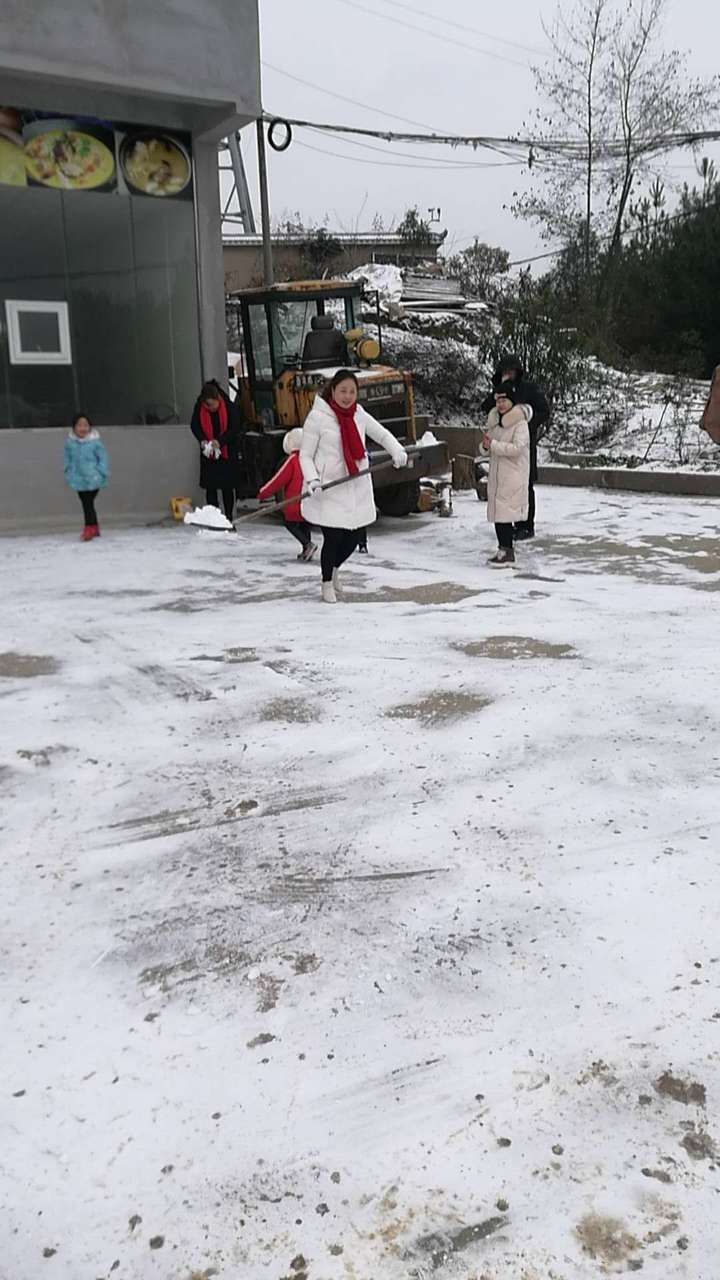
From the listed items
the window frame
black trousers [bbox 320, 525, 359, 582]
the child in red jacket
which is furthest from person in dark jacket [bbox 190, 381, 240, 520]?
black trousers [bbox 320, 525, 359, 582]

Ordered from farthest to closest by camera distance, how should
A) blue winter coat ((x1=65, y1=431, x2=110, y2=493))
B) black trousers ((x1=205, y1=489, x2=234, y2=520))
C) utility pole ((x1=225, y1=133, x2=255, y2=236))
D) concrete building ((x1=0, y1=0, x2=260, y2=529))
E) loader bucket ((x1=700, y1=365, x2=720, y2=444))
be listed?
utility pole ((x1=225, y1=133, x2=255, y2=236))
black trousers ((x1=205, y1=489, x2=234, y2=520))
concrete building ((x1=0, y1=0, x2=260, y2=529))
blue winter coat ((x1=65, y1=431, x2=110, y2=493))
loader bucket ((x1=700, y1=365, x2=720, y2=444))

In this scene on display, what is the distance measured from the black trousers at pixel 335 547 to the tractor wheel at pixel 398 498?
4169mm

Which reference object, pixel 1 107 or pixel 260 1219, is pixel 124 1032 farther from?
pixel 1 107

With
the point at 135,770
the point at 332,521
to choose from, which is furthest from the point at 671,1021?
the point at 332,521

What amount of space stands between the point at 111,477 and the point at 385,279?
10.8 m

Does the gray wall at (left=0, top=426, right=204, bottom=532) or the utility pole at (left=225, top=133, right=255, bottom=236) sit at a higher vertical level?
the utility pole at (left=225, top=133, right=255, bottom=236)

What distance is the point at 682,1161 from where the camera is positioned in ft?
6.49

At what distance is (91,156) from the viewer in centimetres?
1116

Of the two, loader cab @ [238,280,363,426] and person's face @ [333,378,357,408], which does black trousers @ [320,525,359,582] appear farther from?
loader cab @ [238,280,363,426]

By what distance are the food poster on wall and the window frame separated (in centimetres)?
124

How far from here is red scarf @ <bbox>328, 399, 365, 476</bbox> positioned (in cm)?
700

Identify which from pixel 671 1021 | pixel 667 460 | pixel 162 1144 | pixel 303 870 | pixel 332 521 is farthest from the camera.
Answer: pixel 667 460

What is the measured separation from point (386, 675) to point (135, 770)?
1.58m

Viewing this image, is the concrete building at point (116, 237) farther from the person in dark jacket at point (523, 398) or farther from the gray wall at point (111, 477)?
the person in dark jacket at point (523, 398)
